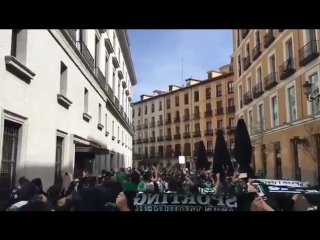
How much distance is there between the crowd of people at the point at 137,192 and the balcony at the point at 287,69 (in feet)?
7.28

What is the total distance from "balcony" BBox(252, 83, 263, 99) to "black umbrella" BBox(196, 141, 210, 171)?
1191 mm

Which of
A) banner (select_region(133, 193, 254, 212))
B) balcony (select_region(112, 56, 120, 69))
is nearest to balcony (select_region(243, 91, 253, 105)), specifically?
banner (select_region(133, 193, 254, 212))

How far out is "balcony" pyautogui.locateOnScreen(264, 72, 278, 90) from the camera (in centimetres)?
517

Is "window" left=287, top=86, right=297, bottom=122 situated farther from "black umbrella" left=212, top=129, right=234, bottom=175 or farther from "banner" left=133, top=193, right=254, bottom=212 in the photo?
"banner" left=133, top=193, right=254, bottom=212

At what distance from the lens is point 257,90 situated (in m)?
5.07

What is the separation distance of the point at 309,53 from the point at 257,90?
42.1 inches

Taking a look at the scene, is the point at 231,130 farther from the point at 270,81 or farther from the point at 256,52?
the point at 256,52

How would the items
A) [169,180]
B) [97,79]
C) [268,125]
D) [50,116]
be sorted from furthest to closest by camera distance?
1. [97,79]
2. [50,116]
3. [268,125]
4. [169,180]

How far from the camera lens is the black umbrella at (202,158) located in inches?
170

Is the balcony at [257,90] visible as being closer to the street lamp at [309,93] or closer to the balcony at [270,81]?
the balcony at [270,81]

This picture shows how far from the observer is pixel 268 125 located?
197 inches
